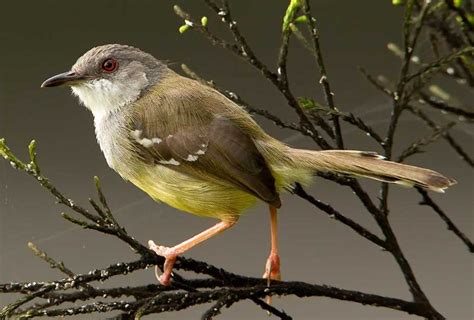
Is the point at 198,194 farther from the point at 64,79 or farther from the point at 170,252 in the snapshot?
the point at 64,79

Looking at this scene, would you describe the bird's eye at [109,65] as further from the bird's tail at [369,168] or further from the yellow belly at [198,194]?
the bird's tail at [369,168]

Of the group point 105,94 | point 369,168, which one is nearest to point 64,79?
point 105,94

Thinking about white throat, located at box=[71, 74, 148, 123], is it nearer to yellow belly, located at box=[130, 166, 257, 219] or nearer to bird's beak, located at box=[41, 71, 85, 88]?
bird's beak, located at box=[41, 71, 85, 88]

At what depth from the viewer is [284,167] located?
1063mm

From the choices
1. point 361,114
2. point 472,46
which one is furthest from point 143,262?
point 361,114

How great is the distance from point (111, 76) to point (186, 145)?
16 centimetres

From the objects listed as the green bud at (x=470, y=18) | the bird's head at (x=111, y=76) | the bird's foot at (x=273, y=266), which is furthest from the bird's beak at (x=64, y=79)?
the green bud at (x=470, y=18)

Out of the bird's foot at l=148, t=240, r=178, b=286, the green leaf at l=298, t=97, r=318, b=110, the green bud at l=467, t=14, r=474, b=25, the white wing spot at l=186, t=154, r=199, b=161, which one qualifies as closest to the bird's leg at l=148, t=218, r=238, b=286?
the bird's foot at l=148, t=240, r=178, b=286

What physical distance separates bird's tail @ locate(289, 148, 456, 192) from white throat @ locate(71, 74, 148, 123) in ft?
0.87

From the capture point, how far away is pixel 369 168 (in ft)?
3.15

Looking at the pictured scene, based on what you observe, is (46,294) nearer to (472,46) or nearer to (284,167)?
(284,167)

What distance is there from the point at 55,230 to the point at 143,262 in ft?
2.55

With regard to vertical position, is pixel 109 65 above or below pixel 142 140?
above

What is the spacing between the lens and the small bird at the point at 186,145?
104 centimetres
